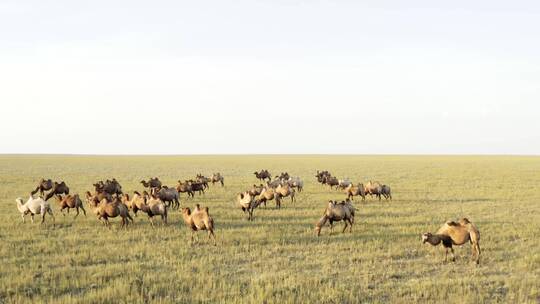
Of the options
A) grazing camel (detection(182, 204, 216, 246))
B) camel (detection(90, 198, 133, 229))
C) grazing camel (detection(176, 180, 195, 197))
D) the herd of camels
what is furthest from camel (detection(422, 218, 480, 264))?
grazing camel (detection(176, 180, 195, 197))

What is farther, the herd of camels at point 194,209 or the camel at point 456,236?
the herd of camels at point 194,209

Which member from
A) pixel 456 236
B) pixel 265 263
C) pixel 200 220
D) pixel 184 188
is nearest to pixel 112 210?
pixel 200 220

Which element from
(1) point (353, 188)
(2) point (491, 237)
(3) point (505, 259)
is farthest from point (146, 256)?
(1) point (353, 188)

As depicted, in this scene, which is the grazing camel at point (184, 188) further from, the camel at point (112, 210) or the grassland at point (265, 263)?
the camel at point (112, 210)

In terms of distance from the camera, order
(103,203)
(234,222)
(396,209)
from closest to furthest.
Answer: (103,203)
(234,222)
(396,209)

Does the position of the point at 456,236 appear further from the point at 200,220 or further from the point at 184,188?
the point at 184,188

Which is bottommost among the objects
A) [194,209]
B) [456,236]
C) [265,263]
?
[265,263]

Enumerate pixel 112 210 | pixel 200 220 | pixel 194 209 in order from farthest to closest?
pixel 112 210 → pixel 194 209 → pixel 200 220

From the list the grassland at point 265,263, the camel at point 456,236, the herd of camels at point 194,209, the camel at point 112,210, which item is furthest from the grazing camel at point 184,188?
the camel at point 456,236

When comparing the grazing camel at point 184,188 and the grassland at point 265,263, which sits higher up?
the grazing camel at point 184,188

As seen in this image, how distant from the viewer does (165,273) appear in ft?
35.1

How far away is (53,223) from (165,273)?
845 cm

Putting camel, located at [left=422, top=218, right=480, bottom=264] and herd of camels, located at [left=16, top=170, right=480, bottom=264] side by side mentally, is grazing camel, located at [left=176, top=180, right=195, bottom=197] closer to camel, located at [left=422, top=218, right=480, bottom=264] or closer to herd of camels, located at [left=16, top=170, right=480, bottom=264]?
herd of camels, located at [left=16, top=170, right=480, bottom=264]

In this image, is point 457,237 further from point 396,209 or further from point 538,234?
point 396,209
